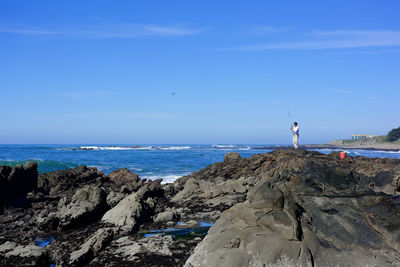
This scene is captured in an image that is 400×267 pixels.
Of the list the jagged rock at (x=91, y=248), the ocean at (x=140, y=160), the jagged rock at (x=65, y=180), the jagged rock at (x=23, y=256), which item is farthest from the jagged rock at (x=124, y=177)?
the jagged rock at (x=23, y=256)

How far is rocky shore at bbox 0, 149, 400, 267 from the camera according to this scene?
5.93 meters

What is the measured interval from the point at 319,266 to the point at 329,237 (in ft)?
2.37

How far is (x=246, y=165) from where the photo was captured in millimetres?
19000

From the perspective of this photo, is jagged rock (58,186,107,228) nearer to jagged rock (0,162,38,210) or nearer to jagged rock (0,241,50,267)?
jagged rock (0,241,50,267)

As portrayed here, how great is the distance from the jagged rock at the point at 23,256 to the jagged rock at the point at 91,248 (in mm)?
606

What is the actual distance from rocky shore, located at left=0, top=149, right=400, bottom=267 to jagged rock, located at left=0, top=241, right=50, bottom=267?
0.02 meters

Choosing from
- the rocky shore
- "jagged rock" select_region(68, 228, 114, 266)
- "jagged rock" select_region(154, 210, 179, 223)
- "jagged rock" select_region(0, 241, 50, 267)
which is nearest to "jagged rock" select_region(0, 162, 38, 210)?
the rocky shore

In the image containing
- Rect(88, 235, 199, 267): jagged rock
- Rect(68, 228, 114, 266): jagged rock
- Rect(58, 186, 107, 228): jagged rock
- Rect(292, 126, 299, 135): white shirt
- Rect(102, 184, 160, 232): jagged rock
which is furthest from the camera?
Rect(292, 126, 299, 135): white shirt

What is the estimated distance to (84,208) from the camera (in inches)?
427

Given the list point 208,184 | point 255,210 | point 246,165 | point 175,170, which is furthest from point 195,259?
point 175,170

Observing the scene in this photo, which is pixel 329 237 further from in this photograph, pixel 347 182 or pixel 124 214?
pixel 124 214

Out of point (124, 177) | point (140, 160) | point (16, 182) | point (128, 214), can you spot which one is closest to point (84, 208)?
point (128, 214)

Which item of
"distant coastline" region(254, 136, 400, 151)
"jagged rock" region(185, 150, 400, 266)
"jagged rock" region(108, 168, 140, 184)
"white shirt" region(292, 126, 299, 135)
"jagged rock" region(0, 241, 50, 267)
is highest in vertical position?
"white shirt" region(292, 126, 299, 135)

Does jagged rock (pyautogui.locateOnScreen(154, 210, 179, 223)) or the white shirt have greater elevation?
the white shirt
